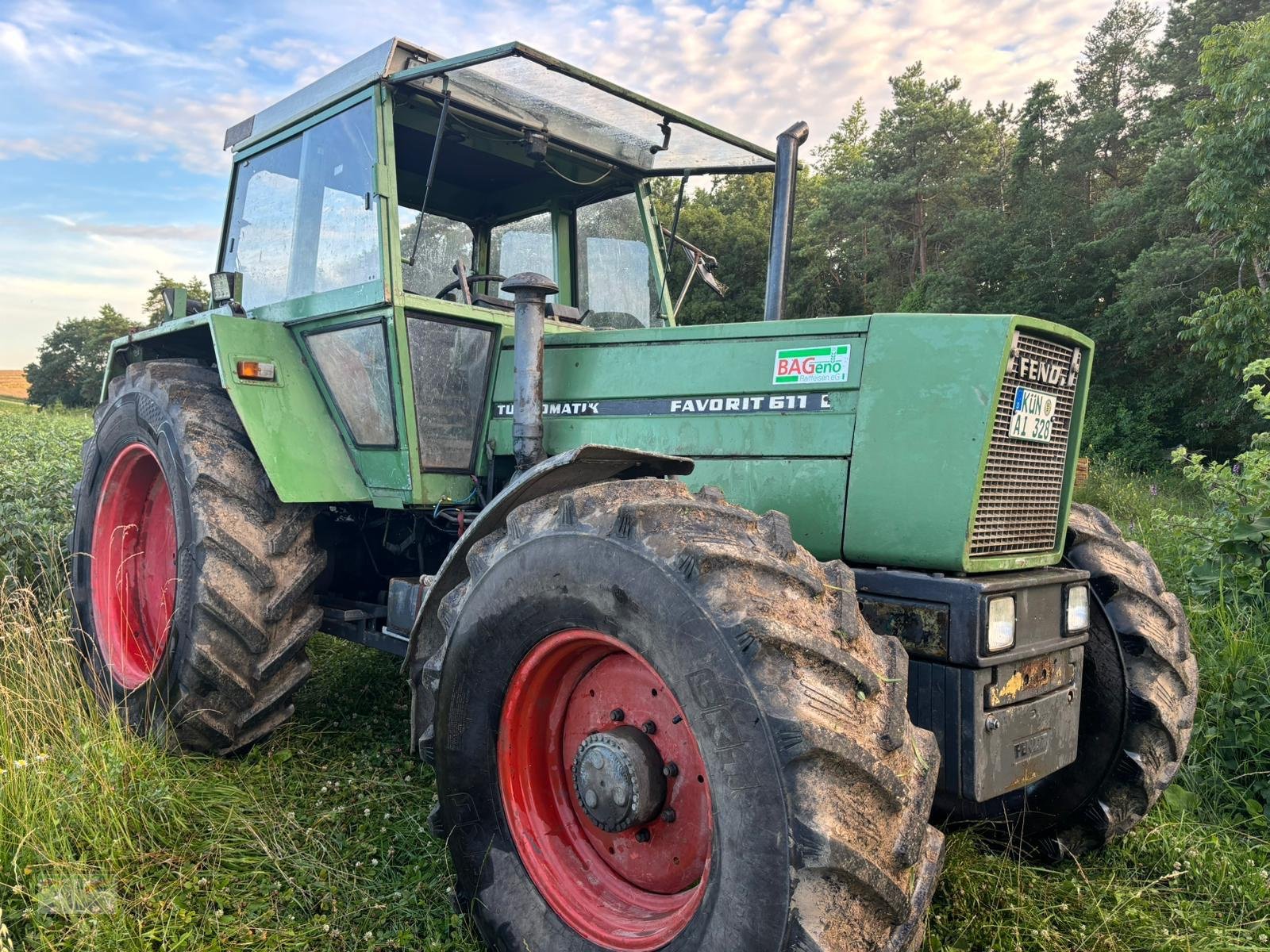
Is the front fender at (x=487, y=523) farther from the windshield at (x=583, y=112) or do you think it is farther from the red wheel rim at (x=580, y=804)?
the windshield at (x=583, y=112)

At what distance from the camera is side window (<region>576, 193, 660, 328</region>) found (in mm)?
4402

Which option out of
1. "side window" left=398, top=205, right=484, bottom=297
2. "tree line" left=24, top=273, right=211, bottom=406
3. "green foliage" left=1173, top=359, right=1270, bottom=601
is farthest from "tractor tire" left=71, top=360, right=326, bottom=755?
"tree line" left=24, top=273, right=211, bottom=406

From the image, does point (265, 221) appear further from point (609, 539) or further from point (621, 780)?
point (621, 780)

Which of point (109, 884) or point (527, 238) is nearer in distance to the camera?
point (109, 884)

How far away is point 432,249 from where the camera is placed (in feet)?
13.9

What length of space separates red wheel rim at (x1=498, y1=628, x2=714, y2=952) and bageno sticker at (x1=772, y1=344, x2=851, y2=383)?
38.3 inches

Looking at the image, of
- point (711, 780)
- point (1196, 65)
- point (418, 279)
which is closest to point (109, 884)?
point (711, 780)

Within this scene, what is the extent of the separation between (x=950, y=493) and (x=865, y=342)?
0.49 meters

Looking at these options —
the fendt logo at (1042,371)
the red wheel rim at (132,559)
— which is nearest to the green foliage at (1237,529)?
the fendt logo at (1042,371)

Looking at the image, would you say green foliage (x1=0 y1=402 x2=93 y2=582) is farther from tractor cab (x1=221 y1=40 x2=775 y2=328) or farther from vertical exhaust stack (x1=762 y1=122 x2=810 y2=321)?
vertical exhaust stack (x1=762 y1=122 x2=810 y2=321)

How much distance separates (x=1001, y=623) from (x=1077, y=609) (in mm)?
490

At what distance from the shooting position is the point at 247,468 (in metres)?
3.65

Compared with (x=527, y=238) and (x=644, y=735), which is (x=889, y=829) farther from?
(x=527, y=238)

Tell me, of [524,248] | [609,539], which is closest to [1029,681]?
[609,539]
